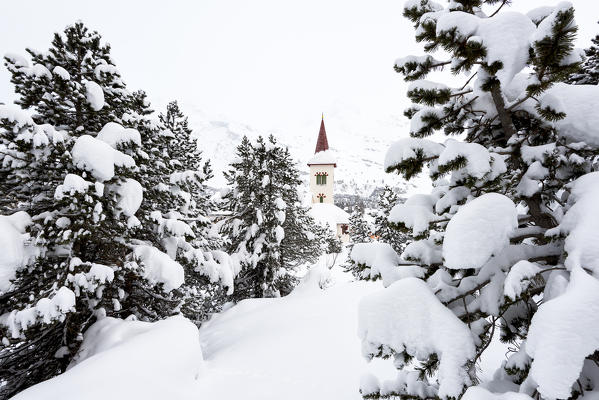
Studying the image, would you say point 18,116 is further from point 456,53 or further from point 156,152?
point 456,53

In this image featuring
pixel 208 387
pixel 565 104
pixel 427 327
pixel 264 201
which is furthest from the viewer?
pixel 264 201

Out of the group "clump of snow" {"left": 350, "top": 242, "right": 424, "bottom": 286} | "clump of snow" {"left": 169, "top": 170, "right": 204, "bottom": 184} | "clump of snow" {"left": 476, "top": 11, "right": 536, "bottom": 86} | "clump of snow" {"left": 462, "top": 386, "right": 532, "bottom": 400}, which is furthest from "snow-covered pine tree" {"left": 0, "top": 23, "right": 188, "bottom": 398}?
"clump of snow" {"left": 476, "top": 11, "right": 536, "bottom": 86}

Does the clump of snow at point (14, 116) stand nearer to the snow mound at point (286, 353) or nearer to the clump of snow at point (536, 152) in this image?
the snow mound at point (286, 353)

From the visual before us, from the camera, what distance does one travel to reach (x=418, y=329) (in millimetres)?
A: 2285

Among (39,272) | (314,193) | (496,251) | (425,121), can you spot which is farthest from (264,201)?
(314,193)

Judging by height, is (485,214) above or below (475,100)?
below

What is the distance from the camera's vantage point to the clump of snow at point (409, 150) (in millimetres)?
2777

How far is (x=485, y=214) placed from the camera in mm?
2094

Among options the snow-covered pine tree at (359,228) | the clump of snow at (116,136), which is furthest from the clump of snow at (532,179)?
the snow-covered pine tree at (359,228)

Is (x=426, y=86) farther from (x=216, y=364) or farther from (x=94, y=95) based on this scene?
(x=94, y=95)

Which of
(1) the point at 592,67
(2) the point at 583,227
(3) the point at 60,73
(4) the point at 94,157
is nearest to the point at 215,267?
(4) the point at 94,157

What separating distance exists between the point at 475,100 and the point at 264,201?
12541mm

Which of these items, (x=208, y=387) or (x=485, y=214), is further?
(x=208, y=387)

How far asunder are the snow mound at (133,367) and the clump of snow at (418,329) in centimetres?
415
